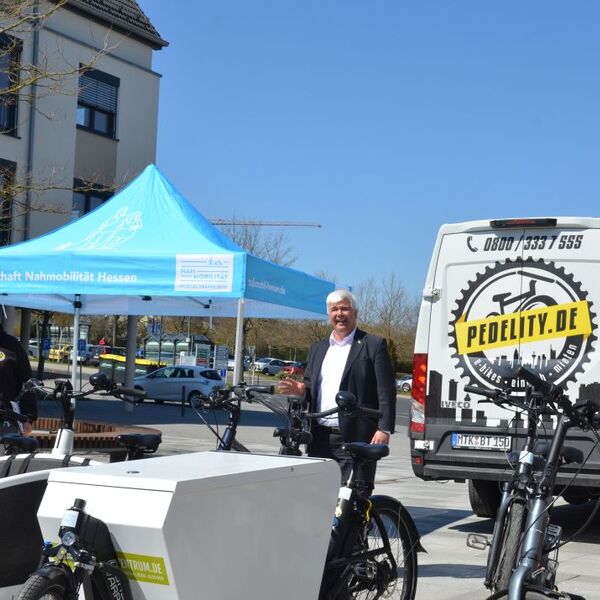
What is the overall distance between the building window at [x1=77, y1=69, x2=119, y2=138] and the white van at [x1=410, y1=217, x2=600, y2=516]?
1861cm

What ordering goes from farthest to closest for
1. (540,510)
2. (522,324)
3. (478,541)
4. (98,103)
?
1. (98,103)
2. (522,324)
3. (478,541)
4. (540,510)

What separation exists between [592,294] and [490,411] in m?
1.29

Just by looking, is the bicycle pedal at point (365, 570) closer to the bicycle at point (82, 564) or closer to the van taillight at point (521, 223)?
the bicycle at point (82, 564)

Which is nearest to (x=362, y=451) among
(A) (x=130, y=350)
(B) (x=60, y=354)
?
(A) (x=130, y=350)

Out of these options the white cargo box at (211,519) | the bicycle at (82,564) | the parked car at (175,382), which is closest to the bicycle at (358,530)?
the white cargo box at (211,519)

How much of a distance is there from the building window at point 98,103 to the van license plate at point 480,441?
751 inches

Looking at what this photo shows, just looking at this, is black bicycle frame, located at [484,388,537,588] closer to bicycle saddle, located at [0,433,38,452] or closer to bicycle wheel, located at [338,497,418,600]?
bicycle wheel, located at [338,497,418,600]

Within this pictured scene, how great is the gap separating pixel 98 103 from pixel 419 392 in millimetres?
19295

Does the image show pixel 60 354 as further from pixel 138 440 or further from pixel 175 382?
pixel 138 440

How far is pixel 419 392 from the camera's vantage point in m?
9.59

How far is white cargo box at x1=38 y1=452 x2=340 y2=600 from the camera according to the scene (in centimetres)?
369

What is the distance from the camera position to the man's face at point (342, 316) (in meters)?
6.82

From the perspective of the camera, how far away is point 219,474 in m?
3.99

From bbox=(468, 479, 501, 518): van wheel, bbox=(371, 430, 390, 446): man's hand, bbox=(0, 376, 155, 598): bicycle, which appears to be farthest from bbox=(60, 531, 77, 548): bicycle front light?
bbox=(468, 479, 501, 518): van wheel
